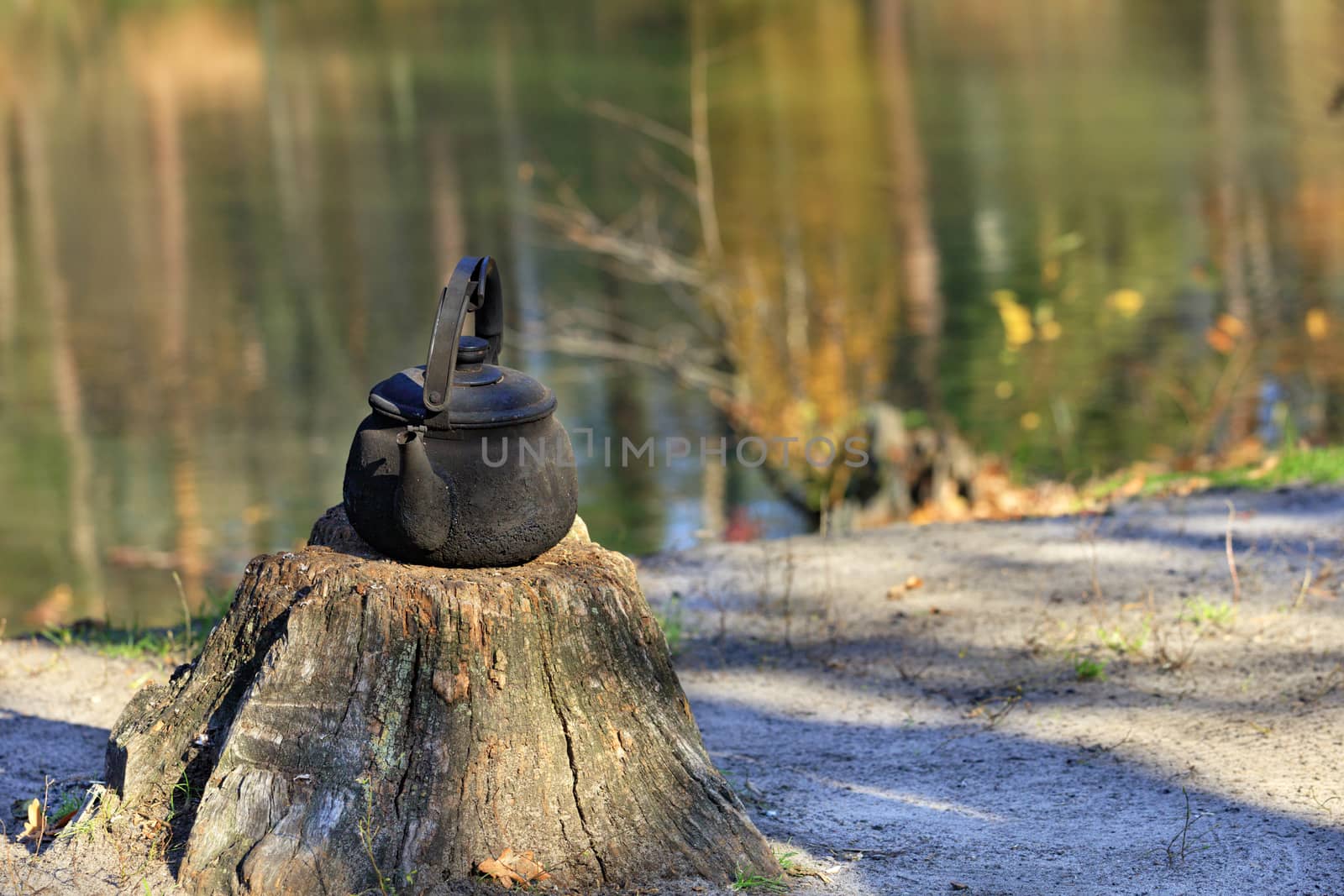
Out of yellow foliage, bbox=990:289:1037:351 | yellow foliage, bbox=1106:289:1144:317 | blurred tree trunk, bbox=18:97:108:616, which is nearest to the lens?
blurred tree trunk, bbox=18:97:108:616

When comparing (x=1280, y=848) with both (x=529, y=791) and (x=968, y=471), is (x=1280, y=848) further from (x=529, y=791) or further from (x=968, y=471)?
(x=968, y=471)

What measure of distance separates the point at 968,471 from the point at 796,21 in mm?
18576

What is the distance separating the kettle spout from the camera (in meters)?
3.72

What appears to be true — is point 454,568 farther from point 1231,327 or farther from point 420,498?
point 1231,327

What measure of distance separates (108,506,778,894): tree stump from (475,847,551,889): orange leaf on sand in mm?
22

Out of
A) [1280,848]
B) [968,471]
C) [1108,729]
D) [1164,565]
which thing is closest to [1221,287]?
[968,471]

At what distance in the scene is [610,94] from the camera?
20672 mm

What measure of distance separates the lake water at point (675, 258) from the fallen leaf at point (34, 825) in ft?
8.19

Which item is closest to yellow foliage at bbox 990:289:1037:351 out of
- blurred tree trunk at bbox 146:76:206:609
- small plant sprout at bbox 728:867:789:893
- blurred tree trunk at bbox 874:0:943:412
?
blurred tree trunk at bbox 874:0:943:412

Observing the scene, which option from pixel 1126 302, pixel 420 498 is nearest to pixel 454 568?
pixel 420 498

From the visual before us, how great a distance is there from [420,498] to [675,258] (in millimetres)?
8027

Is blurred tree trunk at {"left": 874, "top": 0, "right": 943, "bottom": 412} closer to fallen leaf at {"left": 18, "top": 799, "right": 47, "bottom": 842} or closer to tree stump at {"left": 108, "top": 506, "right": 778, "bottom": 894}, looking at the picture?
tree stump at {"left": 108, "top": 506, "right": 778, "bottom": 894}

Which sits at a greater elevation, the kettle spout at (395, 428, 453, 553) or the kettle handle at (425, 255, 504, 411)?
the kettle handle at (425, 255, 504, 411)

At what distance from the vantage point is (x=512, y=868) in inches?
141
